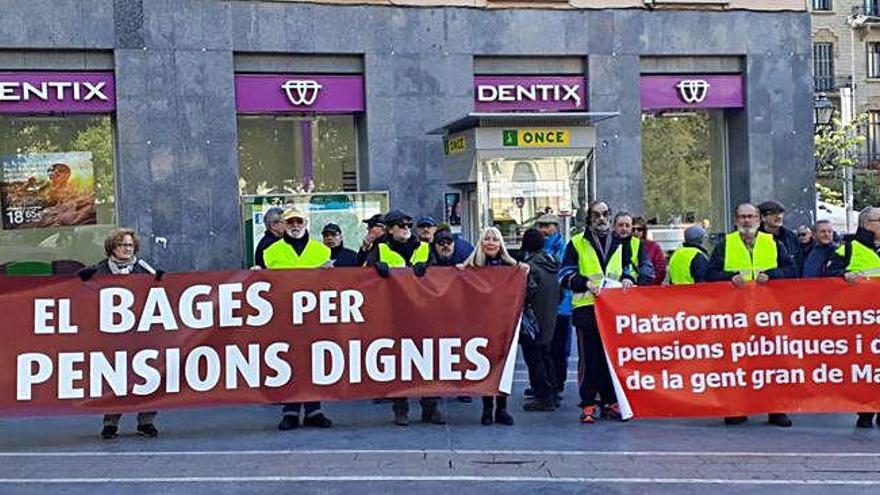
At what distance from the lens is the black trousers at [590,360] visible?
9.06 m

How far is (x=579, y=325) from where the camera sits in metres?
9.09

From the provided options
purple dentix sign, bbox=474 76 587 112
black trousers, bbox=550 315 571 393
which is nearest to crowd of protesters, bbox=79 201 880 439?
black trousers, bbox=550 315 571 393

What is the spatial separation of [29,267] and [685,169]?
37.5 feet

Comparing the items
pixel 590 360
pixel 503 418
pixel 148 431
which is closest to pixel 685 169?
pixel 590 360

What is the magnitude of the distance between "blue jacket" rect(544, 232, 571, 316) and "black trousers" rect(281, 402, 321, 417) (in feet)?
8.42

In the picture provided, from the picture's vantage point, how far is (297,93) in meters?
17.7

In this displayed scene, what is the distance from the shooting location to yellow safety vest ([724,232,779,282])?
895 cm

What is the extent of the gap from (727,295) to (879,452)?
1.69 m

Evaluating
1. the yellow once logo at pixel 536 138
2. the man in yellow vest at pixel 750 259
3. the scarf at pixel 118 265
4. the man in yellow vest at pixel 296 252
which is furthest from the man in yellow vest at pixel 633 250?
the yellow once logo at pixel 536 138

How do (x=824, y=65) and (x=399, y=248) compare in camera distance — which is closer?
(x=399, y=248)

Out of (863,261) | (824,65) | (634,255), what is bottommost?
(863,261)

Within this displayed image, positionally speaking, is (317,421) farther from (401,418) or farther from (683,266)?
(683,266)

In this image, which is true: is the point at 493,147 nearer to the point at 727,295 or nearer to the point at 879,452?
the point at 727,295

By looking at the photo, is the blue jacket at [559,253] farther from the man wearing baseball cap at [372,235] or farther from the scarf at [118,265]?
the scarf at [118,265]
